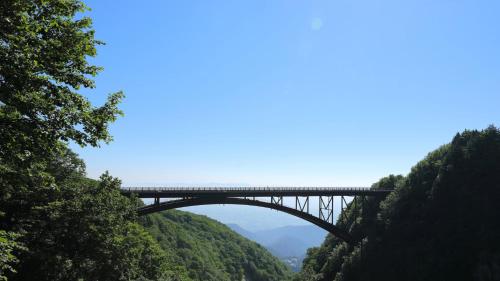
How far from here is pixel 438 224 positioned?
1875 inches

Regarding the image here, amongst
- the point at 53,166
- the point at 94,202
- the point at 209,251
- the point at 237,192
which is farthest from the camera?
the point at 209,251

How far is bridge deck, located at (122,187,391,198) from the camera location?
40625mm

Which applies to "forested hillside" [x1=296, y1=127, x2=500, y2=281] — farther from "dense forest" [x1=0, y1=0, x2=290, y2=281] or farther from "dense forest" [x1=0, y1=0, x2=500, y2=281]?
"dense forest" [x1=0, y1=0, x2=290, y2=281]

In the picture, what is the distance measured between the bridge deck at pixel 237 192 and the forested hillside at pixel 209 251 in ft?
164

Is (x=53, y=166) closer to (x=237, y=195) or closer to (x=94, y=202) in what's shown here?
(x=94, y=202)

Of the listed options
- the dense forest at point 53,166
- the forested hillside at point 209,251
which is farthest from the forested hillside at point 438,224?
the forested hillside at point 209,251

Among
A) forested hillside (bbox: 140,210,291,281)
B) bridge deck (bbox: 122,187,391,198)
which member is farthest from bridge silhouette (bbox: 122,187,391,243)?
forested hillside (bbox: 140,210,291,281)

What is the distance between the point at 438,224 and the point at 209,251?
3667 inches

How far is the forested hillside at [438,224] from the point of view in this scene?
4181 centimetres

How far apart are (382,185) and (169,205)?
150ft

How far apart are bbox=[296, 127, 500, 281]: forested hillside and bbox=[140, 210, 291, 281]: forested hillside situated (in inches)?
1891

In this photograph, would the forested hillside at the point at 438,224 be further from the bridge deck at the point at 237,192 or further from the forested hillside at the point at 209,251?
the forested hillside at the point at 209,251

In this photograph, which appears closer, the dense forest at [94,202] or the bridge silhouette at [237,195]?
the dense forest at [94,202]

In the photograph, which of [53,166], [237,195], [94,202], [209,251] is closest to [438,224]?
[237,195]
